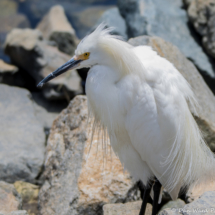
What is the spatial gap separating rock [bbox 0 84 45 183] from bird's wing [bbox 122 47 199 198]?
1.38 metres

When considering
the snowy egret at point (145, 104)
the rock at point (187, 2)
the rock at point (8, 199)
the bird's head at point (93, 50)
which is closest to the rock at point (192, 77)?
the snowy egret at point (145, 104)

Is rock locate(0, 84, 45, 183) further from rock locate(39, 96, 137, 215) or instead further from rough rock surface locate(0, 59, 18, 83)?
rough rock surface locate(0, 59, 18, 83)

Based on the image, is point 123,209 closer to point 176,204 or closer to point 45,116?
point 176,204

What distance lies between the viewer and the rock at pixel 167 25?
13.3ft

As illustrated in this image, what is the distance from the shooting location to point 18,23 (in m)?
6.96

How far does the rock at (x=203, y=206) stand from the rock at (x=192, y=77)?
1.12 meters

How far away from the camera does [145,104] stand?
6.07 feet

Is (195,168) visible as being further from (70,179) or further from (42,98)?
(42,98)

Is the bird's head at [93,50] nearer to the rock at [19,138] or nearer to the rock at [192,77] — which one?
the rock at [192,77]

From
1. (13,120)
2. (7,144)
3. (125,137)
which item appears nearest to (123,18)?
(13,120)

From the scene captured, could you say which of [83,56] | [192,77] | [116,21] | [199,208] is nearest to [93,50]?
[83,56]

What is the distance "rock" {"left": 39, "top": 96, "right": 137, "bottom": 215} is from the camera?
234cm

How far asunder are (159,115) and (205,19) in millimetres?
2754

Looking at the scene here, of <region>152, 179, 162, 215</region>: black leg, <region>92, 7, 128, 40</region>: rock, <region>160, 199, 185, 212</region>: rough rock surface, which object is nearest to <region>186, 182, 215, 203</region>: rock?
Result: <region>160, 199, 185, 212</region>: rough rock surface
